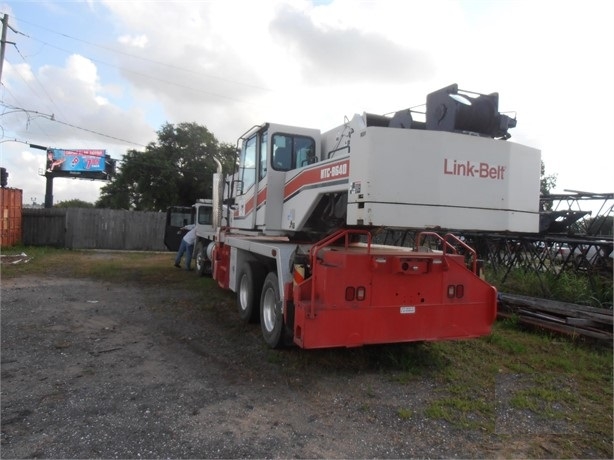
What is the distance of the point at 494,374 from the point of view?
5.41 metres

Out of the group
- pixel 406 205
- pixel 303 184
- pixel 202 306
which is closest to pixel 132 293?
pixel 202 306

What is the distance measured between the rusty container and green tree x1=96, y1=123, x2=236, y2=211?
11849mm

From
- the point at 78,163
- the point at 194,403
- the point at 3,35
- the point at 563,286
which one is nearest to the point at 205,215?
the point at 563,286

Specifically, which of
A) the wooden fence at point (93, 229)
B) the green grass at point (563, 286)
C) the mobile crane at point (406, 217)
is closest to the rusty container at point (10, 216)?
the wooden fence at point (93, 229)

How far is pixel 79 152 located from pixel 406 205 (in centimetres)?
3504

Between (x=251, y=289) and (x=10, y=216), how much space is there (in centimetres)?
1903

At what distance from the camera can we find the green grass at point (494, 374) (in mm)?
4160

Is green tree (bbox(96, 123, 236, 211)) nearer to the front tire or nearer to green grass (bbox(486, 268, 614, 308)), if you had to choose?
green grass (bbox(486, 268, 614, 308))

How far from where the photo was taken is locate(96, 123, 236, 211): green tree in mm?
33625

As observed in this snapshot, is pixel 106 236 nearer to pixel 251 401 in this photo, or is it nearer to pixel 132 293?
pixel 132 293

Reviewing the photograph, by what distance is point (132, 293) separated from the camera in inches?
410

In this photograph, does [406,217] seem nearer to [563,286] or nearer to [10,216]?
[563,286]

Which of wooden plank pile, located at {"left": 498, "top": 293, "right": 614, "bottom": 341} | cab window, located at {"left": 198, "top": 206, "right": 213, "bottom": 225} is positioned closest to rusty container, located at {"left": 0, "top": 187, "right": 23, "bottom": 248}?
cab window, located at {"left": 198, "top": 206, "right": 213, "bottom": 225}

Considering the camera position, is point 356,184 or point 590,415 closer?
point 590,415
